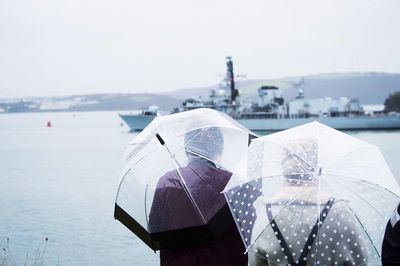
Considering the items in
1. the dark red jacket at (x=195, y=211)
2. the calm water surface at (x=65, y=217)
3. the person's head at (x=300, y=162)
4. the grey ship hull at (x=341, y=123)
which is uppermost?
the person's head at (x=300, y=162)

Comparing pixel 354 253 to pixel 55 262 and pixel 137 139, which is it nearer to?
pixel 137 139

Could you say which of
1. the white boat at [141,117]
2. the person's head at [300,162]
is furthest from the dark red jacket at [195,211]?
the white boat at [141,117]

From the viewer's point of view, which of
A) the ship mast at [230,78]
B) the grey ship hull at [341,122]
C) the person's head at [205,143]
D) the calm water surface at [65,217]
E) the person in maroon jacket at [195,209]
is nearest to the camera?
the person in maroon jacket at [195,209]

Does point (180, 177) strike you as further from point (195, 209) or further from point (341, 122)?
point (341, 122)

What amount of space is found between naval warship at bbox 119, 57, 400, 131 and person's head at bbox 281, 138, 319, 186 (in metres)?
48.8

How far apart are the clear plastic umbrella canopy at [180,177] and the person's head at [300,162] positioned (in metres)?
0.40

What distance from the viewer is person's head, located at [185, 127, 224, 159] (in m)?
2.73

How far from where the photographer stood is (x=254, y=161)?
249cm

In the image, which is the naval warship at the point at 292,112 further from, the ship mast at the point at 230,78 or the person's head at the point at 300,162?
the person's head at the point at 300,162

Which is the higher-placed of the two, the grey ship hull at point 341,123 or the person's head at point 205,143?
the person's head at point 205,143

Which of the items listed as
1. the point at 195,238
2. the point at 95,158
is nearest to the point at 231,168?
the point at 195,238

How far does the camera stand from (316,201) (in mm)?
2232

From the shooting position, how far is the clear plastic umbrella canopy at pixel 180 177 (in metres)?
2.59

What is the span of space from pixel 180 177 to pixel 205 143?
259 millimetres
